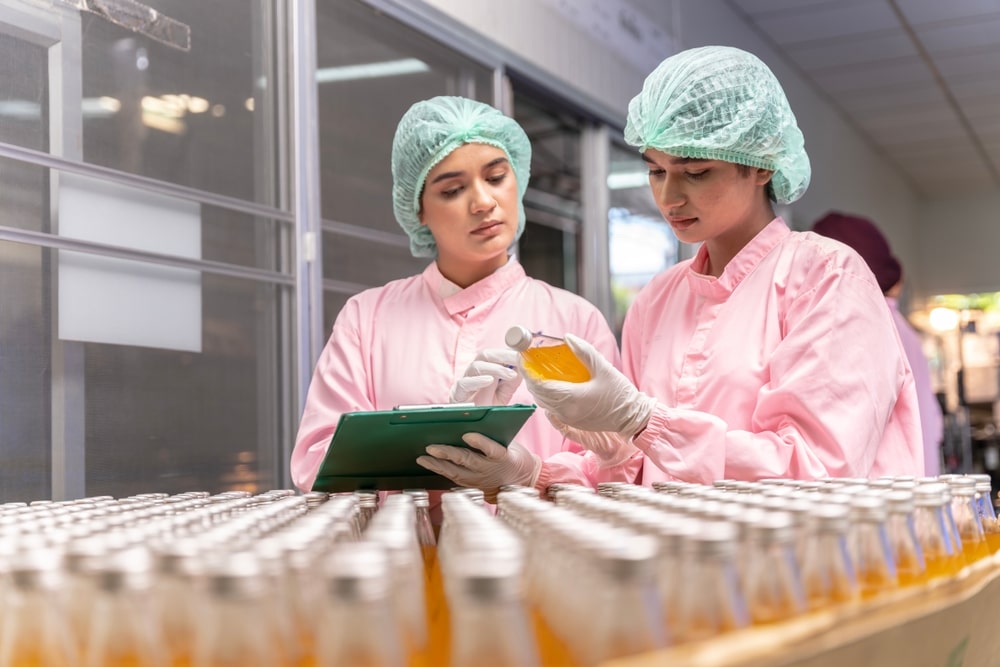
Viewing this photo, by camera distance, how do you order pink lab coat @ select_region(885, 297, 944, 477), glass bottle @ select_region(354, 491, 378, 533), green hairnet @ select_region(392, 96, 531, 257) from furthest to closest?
pink lab coat @ select_region(885, 297, 944, 477) → green hairnet @ select_region(392, 96, 531, 257) → glass bottle @ select_region(354, 491, 378, 533)

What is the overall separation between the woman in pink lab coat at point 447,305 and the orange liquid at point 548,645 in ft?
3.67

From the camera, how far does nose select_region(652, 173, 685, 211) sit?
1.88 metres

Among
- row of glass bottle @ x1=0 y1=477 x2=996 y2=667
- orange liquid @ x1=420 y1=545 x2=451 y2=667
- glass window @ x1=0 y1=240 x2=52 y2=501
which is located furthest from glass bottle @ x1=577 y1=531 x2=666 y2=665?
glass window @ x1=0 y1=240 x2=52 y2=501

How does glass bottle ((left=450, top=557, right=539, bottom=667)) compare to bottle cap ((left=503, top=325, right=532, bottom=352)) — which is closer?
glass bottle ((left=450, top=557, right=539, bottom=667))

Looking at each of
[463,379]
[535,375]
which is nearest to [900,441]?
[535,375]

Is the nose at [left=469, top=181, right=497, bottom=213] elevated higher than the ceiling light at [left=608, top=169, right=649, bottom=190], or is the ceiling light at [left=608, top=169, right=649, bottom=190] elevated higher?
the ceiling light at [left=608, top=169, right=649, bottom=190]

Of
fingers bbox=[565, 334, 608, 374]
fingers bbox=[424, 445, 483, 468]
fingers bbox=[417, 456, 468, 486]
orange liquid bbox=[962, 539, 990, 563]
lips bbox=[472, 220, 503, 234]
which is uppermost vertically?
lips bbox=[472, 220, 503, 234]

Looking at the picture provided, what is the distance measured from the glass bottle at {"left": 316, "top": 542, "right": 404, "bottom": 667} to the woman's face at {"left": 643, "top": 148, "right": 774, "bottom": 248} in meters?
1.32

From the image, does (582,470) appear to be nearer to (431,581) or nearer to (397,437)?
(397,437)

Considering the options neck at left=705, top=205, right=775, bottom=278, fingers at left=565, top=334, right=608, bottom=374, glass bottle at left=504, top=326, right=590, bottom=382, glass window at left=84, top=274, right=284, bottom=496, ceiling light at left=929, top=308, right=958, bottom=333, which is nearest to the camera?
fingers at left=565, top=334, right=608, bottom=374

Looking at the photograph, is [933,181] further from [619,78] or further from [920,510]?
[920,510]

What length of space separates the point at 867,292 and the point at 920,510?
73 centimetres

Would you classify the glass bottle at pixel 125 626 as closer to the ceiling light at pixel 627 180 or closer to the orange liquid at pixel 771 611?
the orange liquid at pixel 771 611

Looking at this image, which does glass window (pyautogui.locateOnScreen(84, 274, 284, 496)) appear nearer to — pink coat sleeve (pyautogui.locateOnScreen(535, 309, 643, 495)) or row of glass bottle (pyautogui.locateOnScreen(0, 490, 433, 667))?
pink coat sleeve (pyautogui.locateOnScreen(535, 309, 643, 495))
